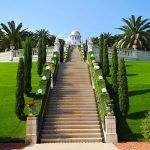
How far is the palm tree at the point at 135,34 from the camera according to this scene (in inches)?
2579

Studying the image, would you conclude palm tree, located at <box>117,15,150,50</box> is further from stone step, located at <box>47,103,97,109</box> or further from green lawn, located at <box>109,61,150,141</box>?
stone step, located at <box>47,103,97,109</box>

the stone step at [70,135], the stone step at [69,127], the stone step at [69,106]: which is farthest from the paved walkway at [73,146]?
the stone step at [69,106]

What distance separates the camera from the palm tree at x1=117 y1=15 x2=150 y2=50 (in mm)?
65500

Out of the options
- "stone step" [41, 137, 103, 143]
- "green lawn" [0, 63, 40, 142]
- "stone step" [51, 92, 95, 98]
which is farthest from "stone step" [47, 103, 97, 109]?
"stone step" [41, 137, 103, 143]

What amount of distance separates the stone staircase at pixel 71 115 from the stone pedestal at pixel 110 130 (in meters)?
0.53

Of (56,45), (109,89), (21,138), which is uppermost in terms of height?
(56,45)

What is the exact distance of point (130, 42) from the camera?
66.0m

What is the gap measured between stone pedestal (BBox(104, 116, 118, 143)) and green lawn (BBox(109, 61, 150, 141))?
26.4 inches

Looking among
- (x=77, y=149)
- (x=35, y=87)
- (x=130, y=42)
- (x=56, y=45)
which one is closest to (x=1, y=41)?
(x=56, y=45)

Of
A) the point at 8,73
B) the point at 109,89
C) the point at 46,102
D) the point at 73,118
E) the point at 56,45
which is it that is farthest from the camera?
the point at 56,45

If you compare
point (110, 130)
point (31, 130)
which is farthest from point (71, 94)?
point (31, 130)

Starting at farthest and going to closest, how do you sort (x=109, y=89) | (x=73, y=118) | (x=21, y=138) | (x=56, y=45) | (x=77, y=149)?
1. (x=56, y=45)
2. (x=109, y=89)
3. (x=73, y=118)
4. (x=21, y=138)
5. (x=77, y=149)

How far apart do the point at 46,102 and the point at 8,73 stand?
46.5ft

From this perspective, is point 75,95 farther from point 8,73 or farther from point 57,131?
point 8,73
